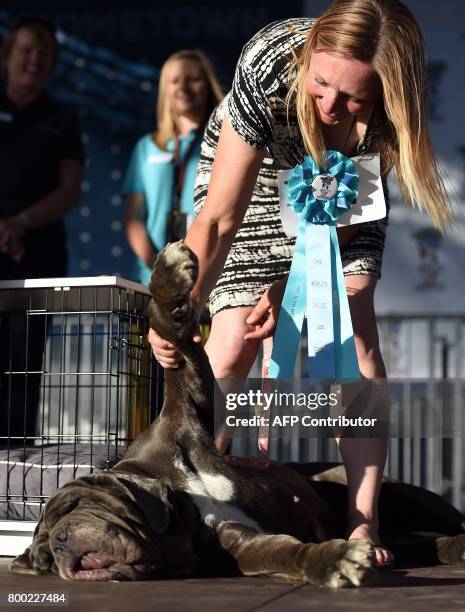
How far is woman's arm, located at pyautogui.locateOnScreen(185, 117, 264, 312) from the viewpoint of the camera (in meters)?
2.87

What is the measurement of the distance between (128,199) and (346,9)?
222 centimetres

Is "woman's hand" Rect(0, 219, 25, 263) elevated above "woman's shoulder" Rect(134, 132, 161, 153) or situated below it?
below

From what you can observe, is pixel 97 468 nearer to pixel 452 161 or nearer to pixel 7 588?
pixel 7 588

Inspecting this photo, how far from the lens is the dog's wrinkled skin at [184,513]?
7.58ft

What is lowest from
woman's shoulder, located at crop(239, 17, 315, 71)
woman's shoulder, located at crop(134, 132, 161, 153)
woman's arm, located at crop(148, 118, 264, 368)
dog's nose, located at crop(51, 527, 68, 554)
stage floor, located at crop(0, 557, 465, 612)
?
stage floor, located at crop(0, 557, 465, 612)

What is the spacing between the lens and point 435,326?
236 inches

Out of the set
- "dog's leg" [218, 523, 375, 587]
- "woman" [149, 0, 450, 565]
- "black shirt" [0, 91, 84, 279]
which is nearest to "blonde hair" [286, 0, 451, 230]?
"woman" [149, 0, 450, 565]

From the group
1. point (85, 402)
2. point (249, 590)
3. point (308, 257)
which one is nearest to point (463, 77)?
point (85, 402)

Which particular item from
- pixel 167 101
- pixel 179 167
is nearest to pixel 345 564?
pixel 179 167

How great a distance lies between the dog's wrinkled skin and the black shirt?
2059 millimetres

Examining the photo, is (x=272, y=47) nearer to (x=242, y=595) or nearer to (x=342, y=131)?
(x=342, y=131)

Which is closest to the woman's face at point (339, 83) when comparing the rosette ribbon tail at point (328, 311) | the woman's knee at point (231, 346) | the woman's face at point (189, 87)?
the rosette ribbon tail at point (328, 311)

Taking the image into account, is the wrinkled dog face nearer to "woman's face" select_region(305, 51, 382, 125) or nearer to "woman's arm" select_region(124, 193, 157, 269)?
"woman's face" select_region(305, 51, 382, 125)

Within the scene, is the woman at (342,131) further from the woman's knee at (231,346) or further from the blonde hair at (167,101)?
the blonde hair at (167,101)
